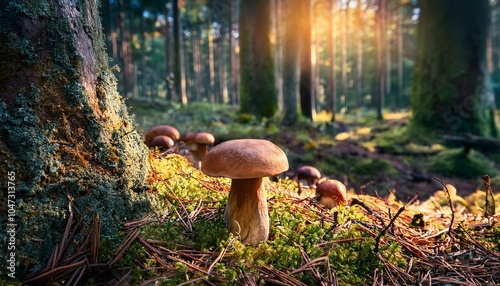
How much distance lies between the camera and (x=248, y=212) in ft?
5.62

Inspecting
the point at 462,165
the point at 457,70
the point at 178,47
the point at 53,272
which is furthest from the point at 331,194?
the point at 178,47

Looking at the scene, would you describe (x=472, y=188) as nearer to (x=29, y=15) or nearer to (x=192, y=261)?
(x=192, y=261)

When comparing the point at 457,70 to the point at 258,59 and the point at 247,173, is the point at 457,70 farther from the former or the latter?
the point at 247,173

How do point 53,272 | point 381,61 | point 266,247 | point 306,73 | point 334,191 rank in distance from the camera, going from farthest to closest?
point 381,61, point 306,73, point 334,191, point 266,247, point 53,272

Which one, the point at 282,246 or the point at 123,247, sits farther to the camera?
the point at 282,246

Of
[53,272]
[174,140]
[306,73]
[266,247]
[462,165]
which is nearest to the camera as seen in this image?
[53,272]

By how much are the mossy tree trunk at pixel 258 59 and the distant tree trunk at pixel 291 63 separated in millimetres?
912

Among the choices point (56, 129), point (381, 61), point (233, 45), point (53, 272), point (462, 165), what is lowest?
point (462, 165)

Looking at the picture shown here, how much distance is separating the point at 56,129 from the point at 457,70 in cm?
991

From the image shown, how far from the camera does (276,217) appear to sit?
1.97 meters

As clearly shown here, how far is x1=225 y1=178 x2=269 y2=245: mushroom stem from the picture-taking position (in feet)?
5.57

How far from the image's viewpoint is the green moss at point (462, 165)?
241 inches

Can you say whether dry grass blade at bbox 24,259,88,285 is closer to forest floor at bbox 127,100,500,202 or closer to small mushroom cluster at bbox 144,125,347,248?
small mushroom cluster at bbox 144,125,347,248

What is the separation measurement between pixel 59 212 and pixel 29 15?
94 centimetres
